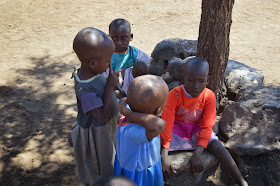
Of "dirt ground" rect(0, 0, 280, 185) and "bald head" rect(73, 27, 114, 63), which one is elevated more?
"bald head" rect(73, 27, 114, 63)

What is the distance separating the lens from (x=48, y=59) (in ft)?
19.6

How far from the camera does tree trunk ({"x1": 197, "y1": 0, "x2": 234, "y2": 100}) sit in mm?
3219

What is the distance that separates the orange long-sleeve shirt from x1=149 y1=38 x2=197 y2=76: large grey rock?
5.85 ft

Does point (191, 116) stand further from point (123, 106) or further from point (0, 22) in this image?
point (0, 22)

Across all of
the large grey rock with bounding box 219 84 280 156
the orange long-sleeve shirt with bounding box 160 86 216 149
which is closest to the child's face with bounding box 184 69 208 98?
the orange long-sleeve shirt with bounding box 160 86 216 149

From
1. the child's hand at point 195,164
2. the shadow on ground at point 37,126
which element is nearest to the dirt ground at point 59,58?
the shadow on ground at point 37,126

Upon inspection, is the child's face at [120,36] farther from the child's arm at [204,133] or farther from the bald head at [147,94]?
the bald head at [147,94]

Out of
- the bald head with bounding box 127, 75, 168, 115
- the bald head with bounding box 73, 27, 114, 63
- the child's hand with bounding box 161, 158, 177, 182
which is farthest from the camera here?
the child's hand with bounding box 161, 158, 177, 182

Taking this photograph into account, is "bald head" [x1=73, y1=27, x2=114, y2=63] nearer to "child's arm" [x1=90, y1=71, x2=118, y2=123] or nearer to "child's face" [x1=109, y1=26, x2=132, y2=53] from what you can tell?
"child's arm" [x1=90, y1=71, x2=118, y2=123]

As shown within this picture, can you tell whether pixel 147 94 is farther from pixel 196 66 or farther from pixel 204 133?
pixel 204 133

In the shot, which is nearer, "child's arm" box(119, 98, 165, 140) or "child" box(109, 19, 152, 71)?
"child's arm" box(119, 98, 165, 140)

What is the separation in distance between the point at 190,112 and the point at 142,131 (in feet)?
3.02

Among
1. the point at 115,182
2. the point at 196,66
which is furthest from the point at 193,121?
the point at 115,182

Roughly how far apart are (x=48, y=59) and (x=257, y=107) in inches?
170
